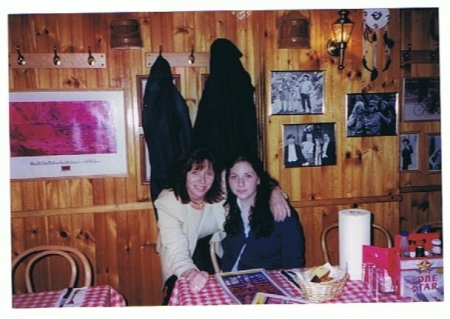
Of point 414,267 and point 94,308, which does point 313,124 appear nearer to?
point 414,267

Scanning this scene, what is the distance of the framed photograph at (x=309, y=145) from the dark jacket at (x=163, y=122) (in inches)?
19.8

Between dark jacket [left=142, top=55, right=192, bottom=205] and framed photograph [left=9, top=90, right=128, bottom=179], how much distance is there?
5.4 inches

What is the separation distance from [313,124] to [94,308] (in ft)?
4.33

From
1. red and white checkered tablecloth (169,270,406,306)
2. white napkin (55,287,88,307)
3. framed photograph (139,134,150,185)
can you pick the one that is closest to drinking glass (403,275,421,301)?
red and white checkered tablecloth (169,270,406,306)

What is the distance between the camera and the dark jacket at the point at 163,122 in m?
1.99

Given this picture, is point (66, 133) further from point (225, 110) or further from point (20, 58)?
point (225, 110)

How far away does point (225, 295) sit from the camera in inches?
52.7

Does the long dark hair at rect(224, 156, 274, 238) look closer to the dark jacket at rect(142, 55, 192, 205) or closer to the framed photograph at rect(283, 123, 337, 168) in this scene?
the framed photograph at rect(283, 123, 337, 168)

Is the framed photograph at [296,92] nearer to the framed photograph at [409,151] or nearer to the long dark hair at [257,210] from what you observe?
the long dark hair at [257,210]

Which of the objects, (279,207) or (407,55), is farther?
(407,55)

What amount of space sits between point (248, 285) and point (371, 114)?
1.18 m

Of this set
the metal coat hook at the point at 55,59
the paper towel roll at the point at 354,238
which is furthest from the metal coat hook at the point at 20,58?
the paper towel roll at the point at 354,238

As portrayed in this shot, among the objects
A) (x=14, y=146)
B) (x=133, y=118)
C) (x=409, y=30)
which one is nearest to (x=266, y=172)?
(x=133, y=118)

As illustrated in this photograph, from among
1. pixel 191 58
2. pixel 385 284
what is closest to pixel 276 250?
pixel 385 284
